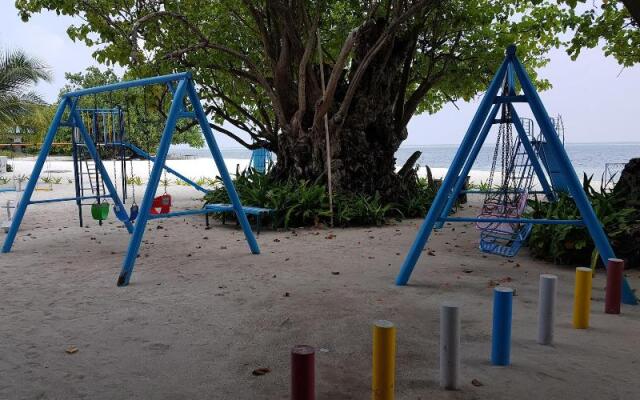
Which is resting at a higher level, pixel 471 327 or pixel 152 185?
pixel 152 185

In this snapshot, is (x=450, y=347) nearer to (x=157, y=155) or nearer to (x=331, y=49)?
(x=157, y=155)

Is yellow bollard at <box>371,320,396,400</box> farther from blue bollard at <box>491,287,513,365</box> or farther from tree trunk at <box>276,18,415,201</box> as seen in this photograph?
tree trunk at <box>276,18,415,201</box>

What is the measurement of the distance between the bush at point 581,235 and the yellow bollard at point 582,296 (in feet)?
6.68

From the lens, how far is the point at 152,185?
577 cm

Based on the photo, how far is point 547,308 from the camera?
146 inches

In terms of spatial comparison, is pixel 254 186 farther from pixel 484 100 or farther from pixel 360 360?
pixel 360 360

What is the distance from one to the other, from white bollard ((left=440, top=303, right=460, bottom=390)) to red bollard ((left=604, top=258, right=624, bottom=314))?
2188 millimetres

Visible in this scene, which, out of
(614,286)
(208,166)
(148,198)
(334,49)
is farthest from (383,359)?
(208,166)

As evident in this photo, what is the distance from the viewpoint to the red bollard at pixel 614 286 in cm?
439

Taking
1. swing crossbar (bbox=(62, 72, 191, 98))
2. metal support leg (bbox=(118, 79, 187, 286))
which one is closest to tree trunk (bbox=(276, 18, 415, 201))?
swing crossbar (bbox=(62, 72, 191, 98))

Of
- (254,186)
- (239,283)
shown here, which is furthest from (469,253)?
(254,186)

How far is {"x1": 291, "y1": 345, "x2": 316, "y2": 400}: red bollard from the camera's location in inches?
93.2

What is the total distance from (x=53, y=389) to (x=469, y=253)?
19.0ft

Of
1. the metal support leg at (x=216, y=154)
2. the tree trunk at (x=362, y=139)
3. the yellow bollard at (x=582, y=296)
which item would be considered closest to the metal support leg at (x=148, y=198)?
the metal support leg at (x=216, y=154)
